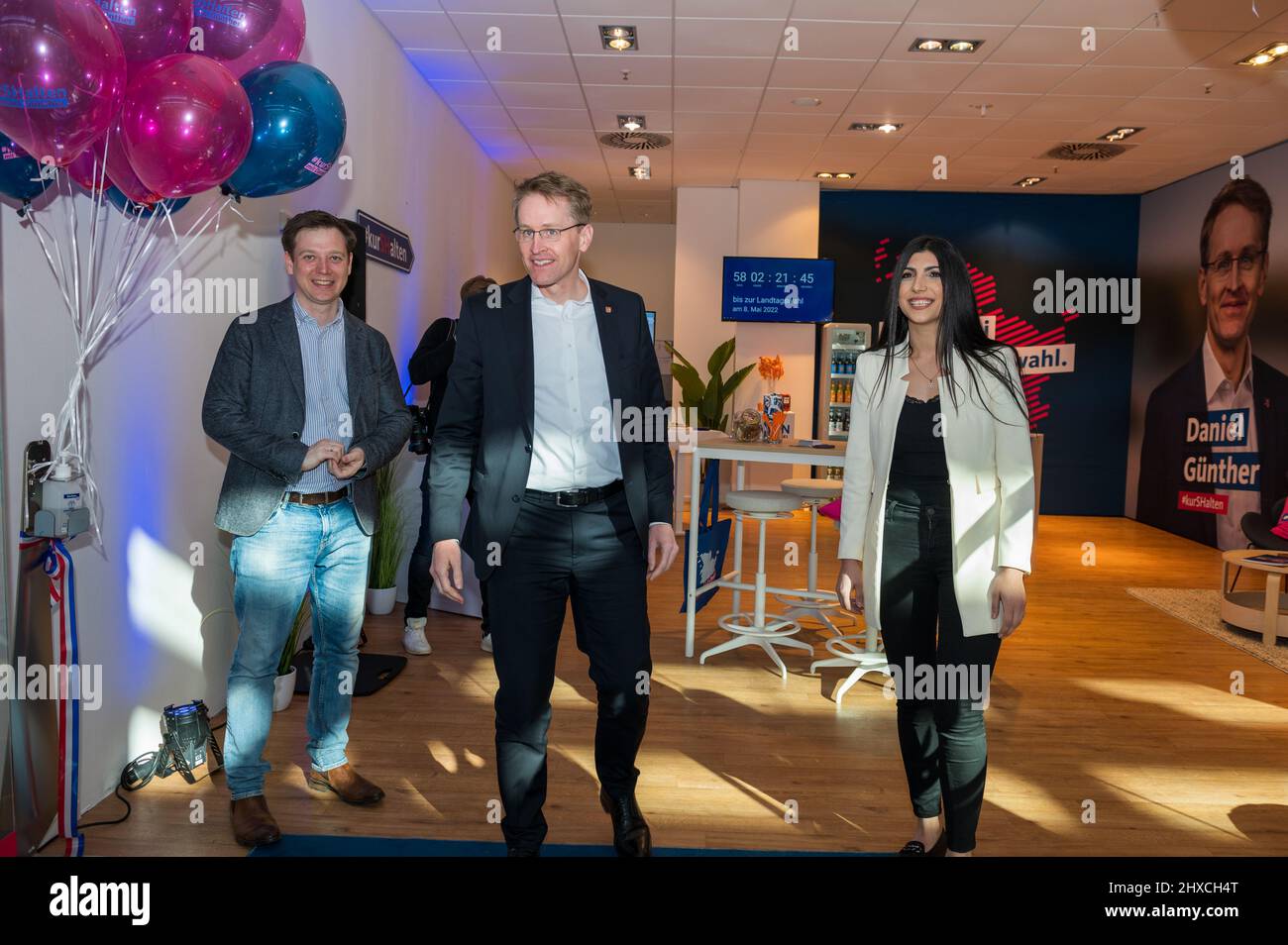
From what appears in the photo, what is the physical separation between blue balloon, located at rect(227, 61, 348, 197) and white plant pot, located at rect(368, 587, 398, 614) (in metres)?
2.88

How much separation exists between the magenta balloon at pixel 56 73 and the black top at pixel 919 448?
1.97 m

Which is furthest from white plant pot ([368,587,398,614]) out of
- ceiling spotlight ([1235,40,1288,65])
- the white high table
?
ceiling spotlight ([1235,40,1288,65])

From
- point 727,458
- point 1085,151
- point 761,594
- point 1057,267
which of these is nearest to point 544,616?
point 727,458

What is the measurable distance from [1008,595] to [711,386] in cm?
757

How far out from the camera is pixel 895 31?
18.0 ft

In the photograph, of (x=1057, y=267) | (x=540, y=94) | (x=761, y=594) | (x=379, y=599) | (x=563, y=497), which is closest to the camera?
(x=563, y=497)

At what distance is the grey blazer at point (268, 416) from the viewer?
8.36 ft

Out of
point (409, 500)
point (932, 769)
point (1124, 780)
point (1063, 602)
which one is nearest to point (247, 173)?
point (932, 769)

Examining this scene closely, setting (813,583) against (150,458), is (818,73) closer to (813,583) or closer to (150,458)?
(813,583)

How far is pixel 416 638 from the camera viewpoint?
4.56 m

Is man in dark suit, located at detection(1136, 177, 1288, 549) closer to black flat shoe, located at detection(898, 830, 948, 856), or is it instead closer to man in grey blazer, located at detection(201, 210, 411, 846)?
black flat shoe, located at detection(898, 830, 948, 856)

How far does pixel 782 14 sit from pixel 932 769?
4.33m

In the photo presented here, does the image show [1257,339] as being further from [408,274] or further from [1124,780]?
[408,274]

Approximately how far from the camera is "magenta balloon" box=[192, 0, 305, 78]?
8.33ft
